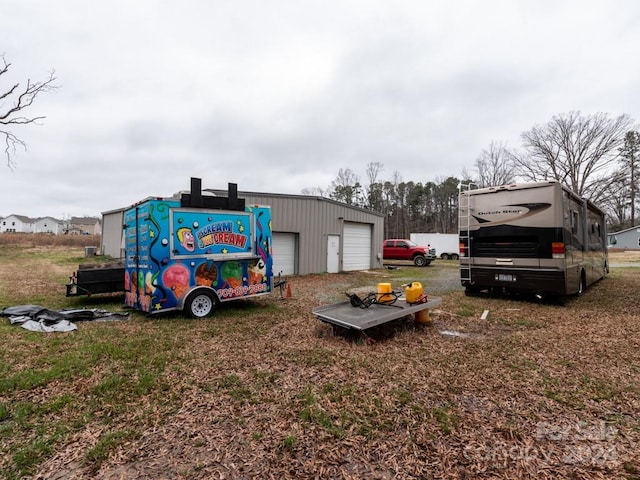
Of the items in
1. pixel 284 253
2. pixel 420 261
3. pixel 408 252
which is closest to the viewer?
pixel 284 253

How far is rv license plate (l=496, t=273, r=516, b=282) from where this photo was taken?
7559mm

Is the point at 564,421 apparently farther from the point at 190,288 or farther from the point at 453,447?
the point at 190,288

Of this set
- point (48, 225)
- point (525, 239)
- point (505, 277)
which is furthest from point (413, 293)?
point (48, 225)

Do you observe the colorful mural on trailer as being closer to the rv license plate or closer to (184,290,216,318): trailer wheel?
(184,290,216,318): trailer wheel

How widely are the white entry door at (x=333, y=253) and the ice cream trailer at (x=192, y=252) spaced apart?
27.6 ft

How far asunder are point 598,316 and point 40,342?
9.96m

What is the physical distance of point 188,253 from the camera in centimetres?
625

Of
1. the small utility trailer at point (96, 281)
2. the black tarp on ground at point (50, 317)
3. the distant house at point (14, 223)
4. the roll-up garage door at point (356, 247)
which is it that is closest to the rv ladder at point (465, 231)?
the black tarp on ground at point (50, 317)

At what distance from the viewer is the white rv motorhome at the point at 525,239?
702 centimetres

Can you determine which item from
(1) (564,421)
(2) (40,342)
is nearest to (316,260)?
(2) (40,342)

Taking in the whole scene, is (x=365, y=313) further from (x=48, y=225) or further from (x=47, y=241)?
(x=48, y=225)

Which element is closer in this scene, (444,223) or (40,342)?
(40,342)

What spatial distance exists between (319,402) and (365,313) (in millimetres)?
2367

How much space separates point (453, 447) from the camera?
7.78 ft
